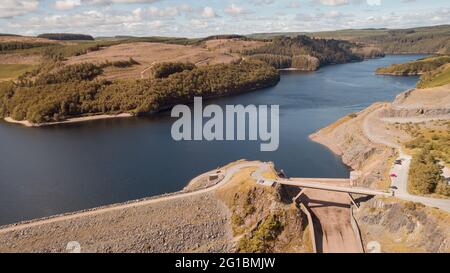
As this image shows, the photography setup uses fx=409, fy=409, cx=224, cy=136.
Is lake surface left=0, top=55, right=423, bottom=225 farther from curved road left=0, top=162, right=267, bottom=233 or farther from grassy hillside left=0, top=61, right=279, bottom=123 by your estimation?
grassy hillside left=0, top=61, right=279, bottom=123

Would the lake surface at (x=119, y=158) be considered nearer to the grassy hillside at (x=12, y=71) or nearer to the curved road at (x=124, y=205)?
the curved road at (x=124, y=205)

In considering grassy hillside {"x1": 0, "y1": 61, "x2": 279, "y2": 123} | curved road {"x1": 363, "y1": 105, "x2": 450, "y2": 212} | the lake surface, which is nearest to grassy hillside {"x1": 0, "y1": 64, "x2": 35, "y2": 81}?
grassy hillside {"x1": 0, "y1": 61, "x2": 279, "y2": 123}

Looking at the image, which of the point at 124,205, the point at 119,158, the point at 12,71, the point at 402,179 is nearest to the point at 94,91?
the point at 119,158

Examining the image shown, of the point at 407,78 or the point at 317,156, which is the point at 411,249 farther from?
the point at 407,78

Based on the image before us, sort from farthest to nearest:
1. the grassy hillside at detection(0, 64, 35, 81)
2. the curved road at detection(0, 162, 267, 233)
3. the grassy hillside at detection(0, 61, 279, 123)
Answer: the grassy hillside at detection(0, 64, 35, 81) < the grassy hillside at detection(0, 61, 279, 123) < the curved road at detection(0, 162, 267, 233)

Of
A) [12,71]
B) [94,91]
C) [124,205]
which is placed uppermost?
[12,71]

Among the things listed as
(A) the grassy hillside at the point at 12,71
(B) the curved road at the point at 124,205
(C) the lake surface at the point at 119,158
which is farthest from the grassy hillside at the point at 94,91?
(B) the curved road at the point at 124,205

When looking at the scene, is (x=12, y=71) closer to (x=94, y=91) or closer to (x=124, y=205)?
(x=94, y=91)
